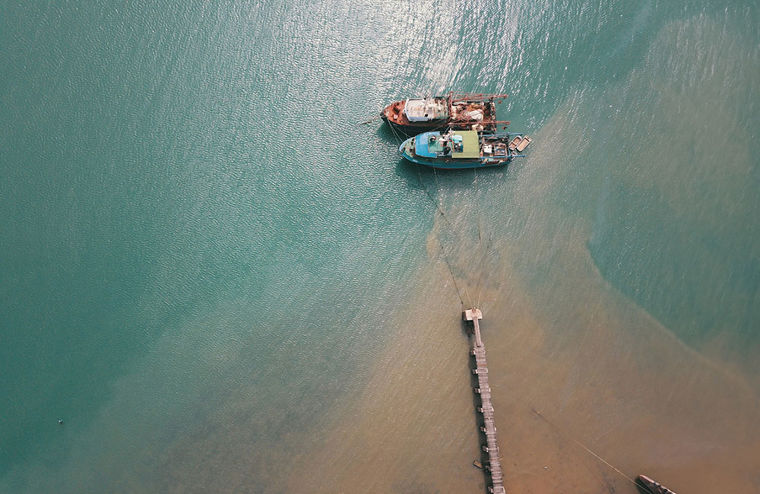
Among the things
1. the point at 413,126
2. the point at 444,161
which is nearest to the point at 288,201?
the point at 413,126

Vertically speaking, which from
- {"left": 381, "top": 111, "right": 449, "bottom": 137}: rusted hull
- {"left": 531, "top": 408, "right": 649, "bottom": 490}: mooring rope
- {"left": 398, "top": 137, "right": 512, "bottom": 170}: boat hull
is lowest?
{"left": 531, "top": 408, "right": 649, "bottom": 490}: mooring rope

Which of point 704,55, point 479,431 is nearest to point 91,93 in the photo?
point 479,431

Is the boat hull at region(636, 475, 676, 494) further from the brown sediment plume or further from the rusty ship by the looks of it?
the rusty ship

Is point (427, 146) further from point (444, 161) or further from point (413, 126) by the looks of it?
point (413, 126)

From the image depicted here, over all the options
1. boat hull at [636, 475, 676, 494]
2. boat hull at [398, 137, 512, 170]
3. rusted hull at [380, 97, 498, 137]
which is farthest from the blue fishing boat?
boat hull at [636, 475, 676, 494]

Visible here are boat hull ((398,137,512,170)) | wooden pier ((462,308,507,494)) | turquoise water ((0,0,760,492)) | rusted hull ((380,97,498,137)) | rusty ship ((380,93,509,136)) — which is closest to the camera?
wooden pier ((462,308,507,494))

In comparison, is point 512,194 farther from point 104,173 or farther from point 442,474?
point 104,173
